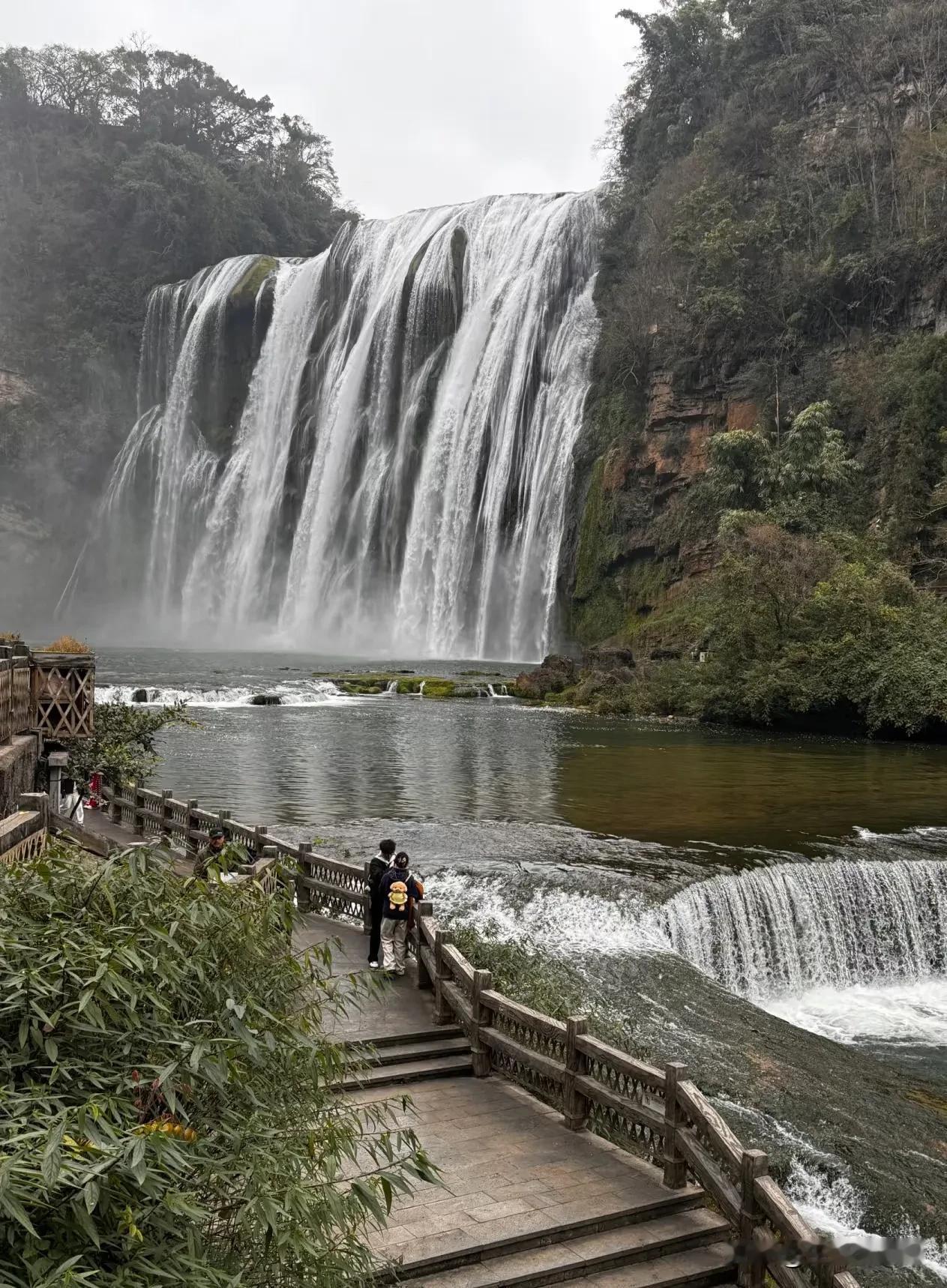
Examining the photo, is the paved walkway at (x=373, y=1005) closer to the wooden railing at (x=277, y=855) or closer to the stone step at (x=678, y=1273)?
the wooden railing at (x=277, y=855)

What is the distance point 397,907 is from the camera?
1148 centimetres

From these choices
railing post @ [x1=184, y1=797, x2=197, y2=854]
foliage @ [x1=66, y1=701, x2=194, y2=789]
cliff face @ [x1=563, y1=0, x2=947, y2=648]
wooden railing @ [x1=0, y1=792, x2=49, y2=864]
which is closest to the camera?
wooden railing @ [x1=0, y1=792, x2=49, y2=864]

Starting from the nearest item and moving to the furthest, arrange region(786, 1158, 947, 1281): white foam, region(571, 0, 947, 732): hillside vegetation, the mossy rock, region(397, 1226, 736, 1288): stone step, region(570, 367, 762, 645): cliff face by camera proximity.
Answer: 1. region(397, 1226, 736, 1288): stone step
2. region(786, 1158, 947, 1281): white foam
3. region(571, 0, 947, 732): hillside vegetation
4. region(570, 367, 762, 645): cliff face
5. the mossy rock

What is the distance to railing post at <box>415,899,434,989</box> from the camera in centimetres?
1148

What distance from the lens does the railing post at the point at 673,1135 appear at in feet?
25.5

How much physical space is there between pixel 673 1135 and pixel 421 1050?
2.84 meters

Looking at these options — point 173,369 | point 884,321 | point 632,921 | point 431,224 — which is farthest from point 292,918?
point 173,369

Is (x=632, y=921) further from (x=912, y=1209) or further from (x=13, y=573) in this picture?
(x=13, y=573)

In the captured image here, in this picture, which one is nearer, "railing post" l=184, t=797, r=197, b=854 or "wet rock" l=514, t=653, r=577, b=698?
"railing post" l=184, t=797, r=197, b=854

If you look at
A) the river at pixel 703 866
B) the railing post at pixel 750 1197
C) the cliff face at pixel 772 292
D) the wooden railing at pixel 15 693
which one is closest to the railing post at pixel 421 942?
the river at pixel 703 866

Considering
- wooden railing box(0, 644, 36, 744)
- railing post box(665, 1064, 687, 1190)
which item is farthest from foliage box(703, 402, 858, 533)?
railing post box(665, 1064, 687, 1190)

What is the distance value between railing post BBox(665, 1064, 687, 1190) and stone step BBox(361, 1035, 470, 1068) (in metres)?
2.68

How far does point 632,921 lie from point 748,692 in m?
20.0

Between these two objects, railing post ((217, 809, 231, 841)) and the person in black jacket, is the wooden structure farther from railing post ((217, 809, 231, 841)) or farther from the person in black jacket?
the person in black jacket
